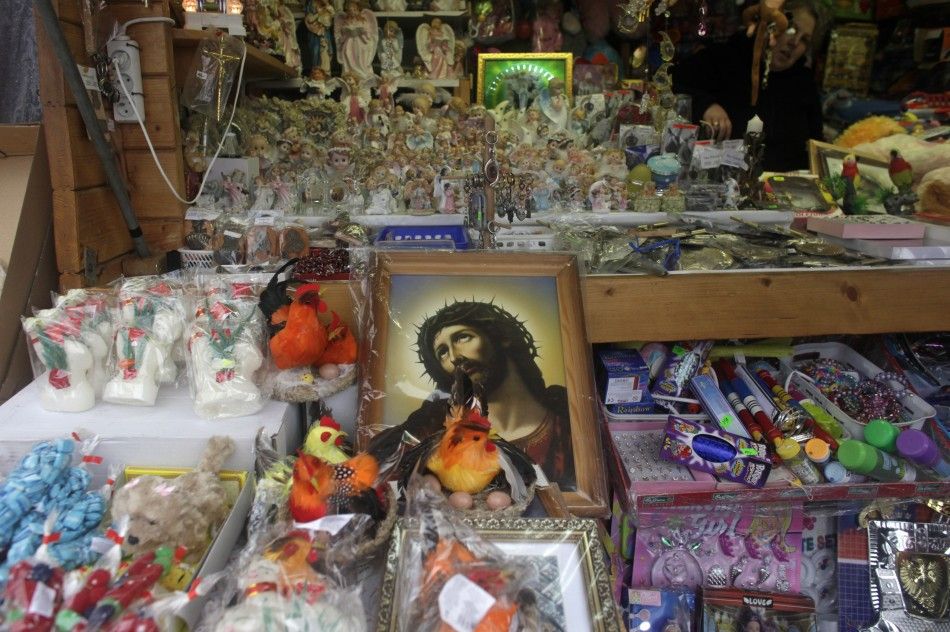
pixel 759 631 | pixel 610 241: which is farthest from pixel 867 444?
pixel 610 241

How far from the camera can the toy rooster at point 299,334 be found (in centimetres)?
113

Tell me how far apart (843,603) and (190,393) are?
59.1 inches

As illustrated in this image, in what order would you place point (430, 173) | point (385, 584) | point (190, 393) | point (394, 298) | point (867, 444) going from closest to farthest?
point (385, 584) → point (190, 393) → point (394, 298) → point (867, 444) → point (430, 173)

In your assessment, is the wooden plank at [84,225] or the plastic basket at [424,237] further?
the plastic basket at [424,237]

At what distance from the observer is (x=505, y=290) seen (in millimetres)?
1271

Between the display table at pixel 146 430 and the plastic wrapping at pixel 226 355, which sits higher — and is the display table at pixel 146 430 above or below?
below

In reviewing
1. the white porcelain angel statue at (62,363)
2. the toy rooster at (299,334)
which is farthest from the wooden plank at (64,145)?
the toy rooster at (299,334)

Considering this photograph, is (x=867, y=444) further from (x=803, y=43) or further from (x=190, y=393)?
(x=803, y=43)

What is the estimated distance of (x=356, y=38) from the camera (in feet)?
9.09

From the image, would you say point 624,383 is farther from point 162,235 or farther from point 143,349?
point 162,235

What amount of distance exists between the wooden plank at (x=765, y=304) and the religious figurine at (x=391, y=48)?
194cm

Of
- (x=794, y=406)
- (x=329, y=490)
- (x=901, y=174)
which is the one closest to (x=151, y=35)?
(x=329, y=490)

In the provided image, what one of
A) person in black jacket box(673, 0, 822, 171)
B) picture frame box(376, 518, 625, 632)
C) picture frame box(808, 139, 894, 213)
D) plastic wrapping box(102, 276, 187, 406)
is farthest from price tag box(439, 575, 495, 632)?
person in black jacket box(673, 0, 822, 171)

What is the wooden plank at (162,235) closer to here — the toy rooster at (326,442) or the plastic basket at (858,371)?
the toy rooster at (326,442)
